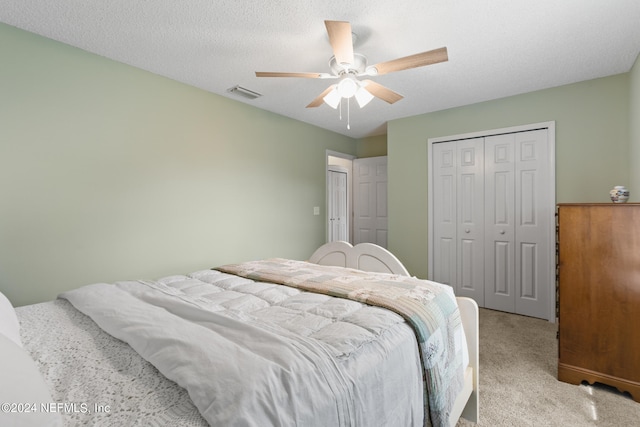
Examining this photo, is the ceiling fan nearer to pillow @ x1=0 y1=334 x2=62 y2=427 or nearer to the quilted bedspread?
the quilted bedspread

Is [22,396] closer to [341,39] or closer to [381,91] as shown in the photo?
[341,39]

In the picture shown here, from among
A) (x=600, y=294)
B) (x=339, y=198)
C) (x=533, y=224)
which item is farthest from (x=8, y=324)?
(x=339, y=198)

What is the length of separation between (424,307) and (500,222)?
2619 millimetres

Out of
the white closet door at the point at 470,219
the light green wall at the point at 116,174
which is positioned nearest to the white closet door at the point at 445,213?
the white closet door at the point at 470,219

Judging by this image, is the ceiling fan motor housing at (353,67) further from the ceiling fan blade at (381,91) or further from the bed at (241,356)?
the bed at (241,356)

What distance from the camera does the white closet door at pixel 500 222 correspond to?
11.1ft

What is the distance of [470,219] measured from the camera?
12.0ft

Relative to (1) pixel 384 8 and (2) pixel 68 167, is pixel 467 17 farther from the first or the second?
(2) pixel 68 167

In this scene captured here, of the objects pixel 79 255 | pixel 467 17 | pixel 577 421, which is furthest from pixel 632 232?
pixel 79 255

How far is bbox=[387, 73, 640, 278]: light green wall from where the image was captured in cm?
283

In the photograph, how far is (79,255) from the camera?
92.6 inches

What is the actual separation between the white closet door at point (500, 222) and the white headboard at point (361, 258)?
5.66 feet

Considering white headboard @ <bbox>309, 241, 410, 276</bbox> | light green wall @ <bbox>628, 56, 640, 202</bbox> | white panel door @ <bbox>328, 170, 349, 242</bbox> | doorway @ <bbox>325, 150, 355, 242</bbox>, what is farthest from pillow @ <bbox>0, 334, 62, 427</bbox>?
white panel door @ <bbox>328, 170, 349, 242</bbox>

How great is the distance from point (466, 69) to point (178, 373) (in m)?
3.05
